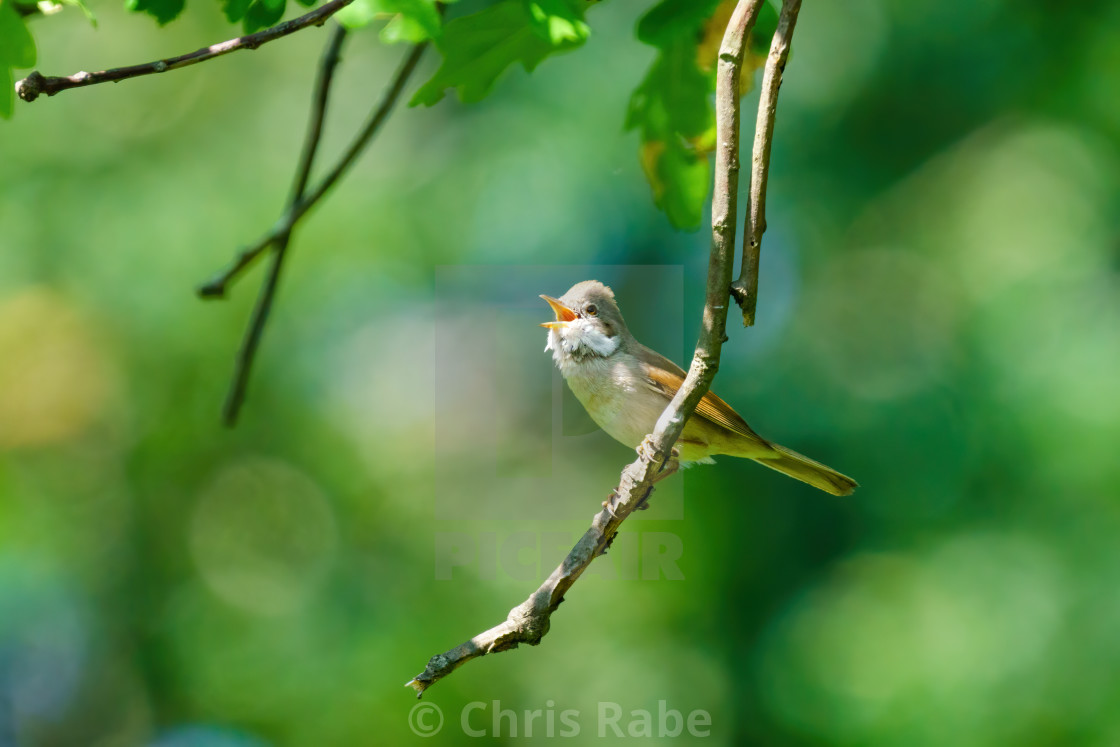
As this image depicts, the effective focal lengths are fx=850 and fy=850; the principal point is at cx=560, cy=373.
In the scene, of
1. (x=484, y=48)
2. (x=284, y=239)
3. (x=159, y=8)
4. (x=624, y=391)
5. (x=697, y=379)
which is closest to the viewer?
(x=697, y=379)

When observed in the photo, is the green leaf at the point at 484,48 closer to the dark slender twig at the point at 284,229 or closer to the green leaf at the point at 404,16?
the green leaf at the point at 404,16

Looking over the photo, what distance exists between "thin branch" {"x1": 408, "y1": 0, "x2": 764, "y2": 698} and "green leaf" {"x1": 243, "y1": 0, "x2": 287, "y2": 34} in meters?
1.21

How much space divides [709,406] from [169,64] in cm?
310

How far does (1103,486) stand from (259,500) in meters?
10.3

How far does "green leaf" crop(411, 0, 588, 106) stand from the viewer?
2.47m

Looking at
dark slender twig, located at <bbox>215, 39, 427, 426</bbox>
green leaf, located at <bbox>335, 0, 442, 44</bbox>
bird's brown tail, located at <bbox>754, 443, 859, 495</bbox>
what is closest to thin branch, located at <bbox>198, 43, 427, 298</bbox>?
dark slender twig, located at <bbox>215, 39, 427, 426</bbox>

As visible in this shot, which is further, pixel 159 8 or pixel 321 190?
pixel 321 190

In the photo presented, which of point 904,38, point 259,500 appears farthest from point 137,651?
point 904,38

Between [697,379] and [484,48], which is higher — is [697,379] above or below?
below

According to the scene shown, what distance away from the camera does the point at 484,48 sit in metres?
2.60

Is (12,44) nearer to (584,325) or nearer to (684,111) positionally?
(684,111)

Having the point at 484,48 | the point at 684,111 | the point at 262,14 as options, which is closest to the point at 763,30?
the point at 684,111

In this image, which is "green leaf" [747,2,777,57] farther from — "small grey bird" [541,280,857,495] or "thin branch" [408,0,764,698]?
"small grey bird" [541,280,857,495]

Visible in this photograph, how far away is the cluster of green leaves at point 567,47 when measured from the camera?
2166mm
